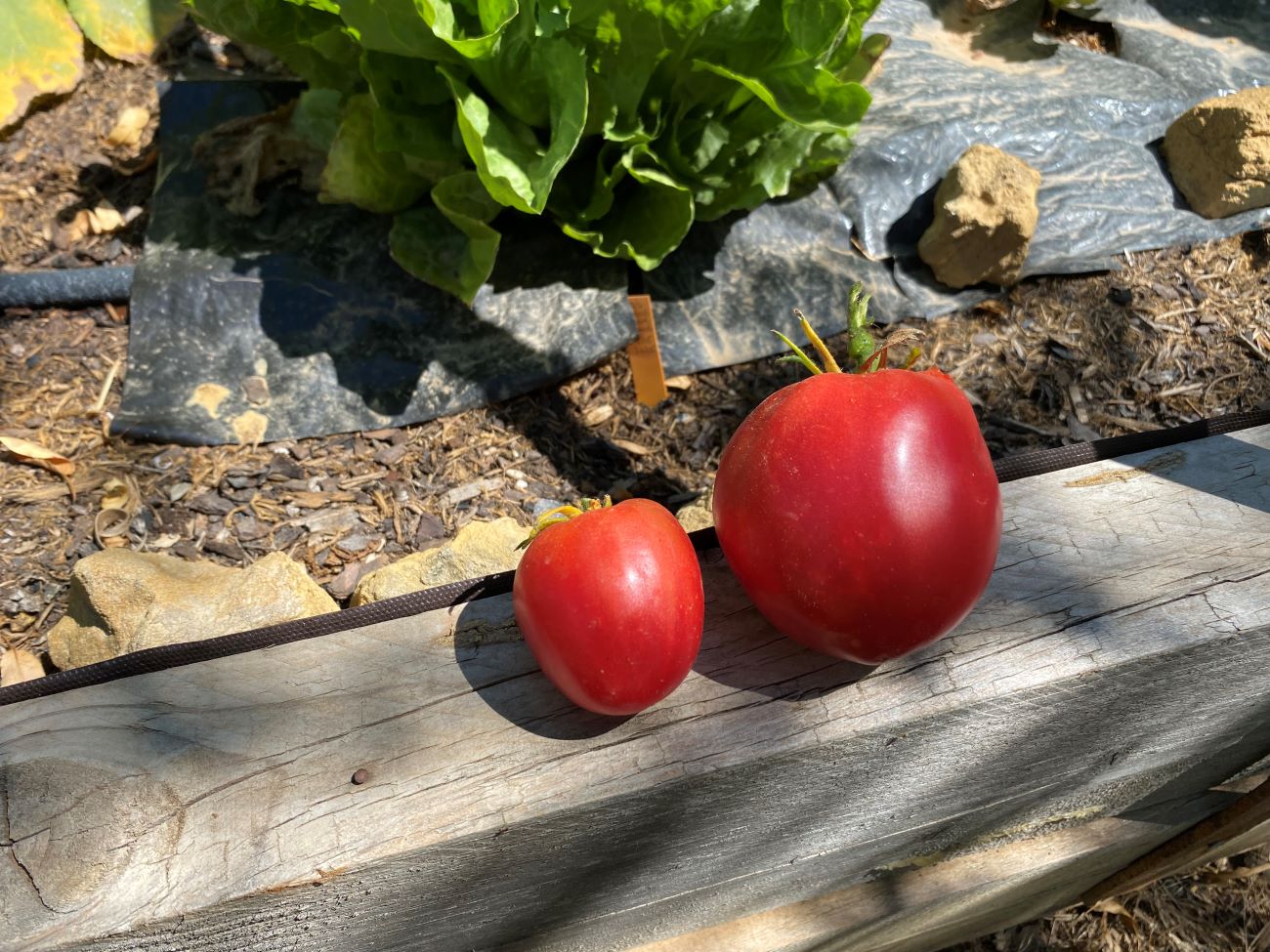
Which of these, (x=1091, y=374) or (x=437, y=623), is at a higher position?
(x=437, y=623)

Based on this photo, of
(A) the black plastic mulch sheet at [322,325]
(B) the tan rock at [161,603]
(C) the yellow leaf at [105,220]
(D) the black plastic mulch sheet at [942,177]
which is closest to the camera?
(B) the tan rock at [161,603]

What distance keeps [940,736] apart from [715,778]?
364 mm

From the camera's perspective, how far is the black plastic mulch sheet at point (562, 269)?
2.61 meters

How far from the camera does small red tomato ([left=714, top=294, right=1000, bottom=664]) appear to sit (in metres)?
1.11

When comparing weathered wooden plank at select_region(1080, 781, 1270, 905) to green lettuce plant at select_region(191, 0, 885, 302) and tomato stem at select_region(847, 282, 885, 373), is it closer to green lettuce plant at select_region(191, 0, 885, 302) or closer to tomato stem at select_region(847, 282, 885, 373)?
tomato stem at select_region(847, 282, 885, 373)

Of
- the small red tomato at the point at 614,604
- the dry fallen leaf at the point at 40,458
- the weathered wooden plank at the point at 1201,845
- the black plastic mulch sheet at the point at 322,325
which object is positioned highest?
the small red tomato at the point at 614,604

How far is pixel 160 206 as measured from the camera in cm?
285

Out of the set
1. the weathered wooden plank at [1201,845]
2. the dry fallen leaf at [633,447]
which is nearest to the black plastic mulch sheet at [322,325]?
the dry fallen leaf at [633,447]

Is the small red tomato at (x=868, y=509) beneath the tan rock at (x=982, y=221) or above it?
above

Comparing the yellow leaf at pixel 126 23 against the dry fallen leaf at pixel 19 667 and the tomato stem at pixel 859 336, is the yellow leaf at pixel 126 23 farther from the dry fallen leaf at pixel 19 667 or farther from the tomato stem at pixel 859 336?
the tomato stem at pixel 859 336

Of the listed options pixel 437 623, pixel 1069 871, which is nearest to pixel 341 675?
pixel 437 623

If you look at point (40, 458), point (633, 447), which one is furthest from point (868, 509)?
point (40, 458)

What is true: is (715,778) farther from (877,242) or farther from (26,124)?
(26,124)

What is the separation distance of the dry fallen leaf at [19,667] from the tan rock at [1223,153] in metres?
3.69
